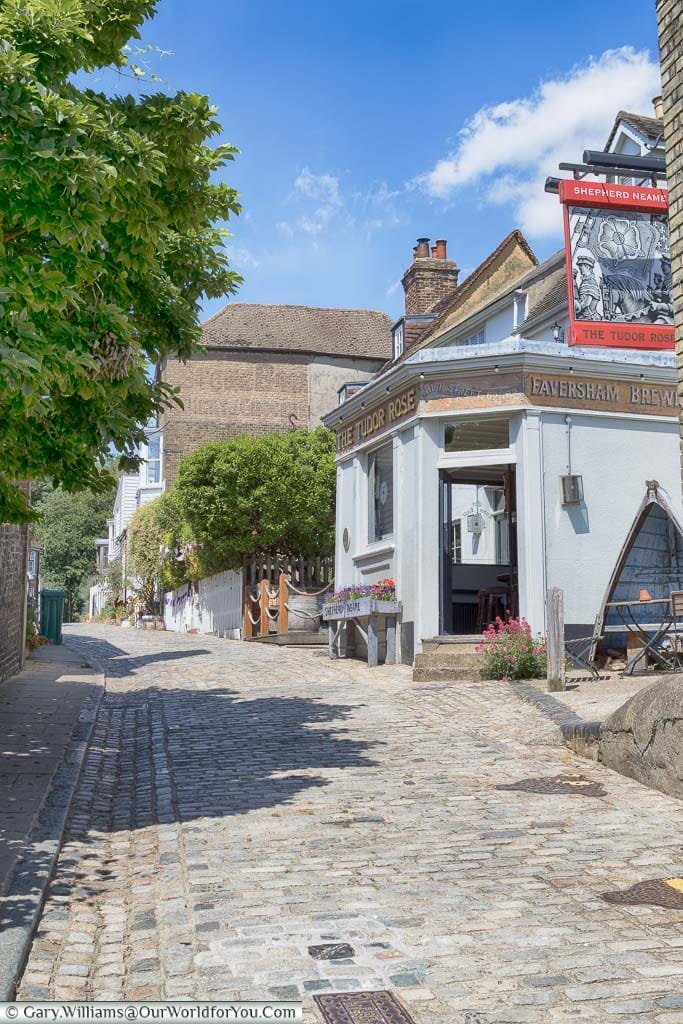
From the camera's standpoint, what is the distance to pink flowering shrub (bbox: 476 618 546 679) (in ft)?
44.6

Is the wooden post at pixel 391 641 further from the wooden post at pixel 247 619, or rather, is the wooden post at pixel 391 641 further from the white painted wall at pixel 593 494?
the wooden post at pixel 247 619

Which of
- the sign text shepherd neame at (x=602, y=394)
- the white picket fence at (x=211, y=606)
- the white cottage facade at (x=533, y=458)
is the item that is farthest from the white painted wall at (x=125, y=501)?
the sign text shepherd neame at (x=602, y=394)

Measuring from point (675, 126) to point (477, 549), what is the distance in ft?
53.0

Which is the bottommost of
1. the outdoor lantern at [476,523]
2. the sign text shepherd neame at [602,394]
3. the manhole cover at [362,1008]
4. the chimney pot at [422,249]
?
the manhole cover at [362,1008]

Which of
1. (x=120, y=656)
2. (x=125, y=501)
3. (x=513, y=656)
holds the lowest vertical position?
(x=120, y=656)

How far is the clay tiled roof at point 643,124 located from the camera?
18.2m

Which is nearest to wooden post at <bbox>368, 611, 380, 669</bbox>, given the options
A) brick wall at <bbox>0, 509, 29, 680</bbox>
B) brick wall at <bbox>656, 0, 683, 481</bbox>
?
brick wall at <bbox>0, 509, 29, 680</bbox>

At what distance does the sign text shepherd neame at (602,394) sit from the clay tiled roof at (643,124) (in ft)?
17.7

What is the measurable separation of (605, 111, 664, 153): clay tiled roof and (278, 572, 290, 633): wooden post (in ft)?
38.6

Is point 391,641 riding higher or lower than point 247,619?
lower

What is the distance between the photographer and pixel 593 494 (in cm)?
1536

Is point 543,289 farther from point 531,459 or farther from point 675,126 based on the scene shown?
point 675,126

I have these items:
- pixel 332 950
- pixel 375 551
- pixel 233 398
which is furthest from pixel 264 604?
pixel 332 950

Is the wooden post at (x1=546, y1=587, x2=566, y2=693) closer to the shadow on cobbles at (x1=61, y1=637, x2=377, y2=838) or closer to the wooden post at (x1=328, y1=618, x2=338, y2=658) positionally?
the shadow on cobbles at (x1=61, y1=637, x2=377, y2=838)
